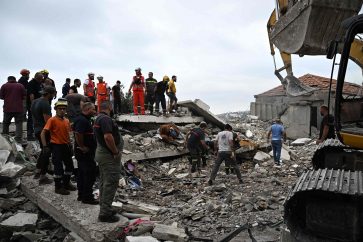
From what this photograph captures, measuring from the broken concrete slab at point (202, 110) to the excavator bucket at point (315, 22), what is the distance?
341 inches

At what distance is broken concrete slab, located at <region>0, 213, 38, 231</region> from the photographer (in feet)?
18.3

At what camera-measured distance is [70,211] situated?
17.1 feet

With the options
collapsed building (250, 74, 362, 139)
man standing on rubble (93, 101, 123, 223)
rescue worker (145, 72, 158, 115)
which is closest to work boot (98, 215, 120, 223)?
man standing on rubble (93, 101, 123, 223)

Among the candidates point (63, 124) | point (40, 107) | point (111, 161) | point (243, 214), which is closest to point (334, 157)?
point (243, 214)

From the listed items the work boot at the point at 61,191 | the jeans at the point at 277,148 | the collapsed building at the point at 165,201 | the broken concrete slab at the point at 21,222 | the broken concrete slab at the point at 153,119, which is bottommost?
the broken concrete slab at the point at 21,222

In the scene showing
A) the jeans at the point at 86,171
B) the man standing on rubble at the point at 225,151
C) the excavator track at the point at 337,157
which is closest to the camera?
the excavator track at the point at 337,157

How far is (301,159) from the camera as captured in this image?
1205cm

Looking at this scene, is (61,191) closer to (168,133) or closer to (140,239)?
(140,239)

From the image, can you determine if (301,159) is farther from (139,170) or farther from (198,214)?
(198,214)

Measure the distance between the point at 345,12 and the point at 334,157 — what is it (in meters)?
2.26

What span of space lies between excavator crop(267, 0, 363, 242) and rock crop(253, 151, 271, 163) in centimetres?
509

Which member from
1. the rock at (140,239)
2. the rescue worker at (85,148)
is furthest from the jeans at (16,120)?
the rock at (140,239)

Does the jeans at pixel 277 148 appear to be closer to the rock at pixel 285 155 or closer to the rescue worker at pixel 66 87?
the rock at pixel 285 155

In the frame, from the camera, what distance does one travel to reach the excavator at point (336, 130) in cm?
247
